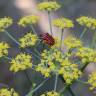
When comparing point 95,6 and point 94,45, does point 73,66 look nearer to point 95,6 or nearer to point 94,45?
point 94,45

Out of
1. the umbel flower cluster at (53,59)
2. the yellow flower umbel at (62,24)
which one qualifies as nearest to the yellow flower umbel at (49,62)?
the umbel flower cluster at (53,59)

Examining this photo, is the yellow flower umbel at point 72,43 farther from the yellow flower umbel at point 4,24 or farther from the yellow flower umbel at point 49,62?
the yellow flower umbel at point 4,24

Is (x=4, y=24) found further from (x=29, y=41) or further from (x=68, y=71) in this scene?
(x=68, y=71)

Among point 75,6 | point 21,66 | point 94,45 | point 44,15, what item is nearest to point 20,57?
point 21,66

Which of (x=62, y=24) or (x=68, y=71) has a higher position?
(x=62, y=24)

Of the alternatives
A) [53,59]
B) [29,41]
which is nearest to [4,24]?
[29,41]
